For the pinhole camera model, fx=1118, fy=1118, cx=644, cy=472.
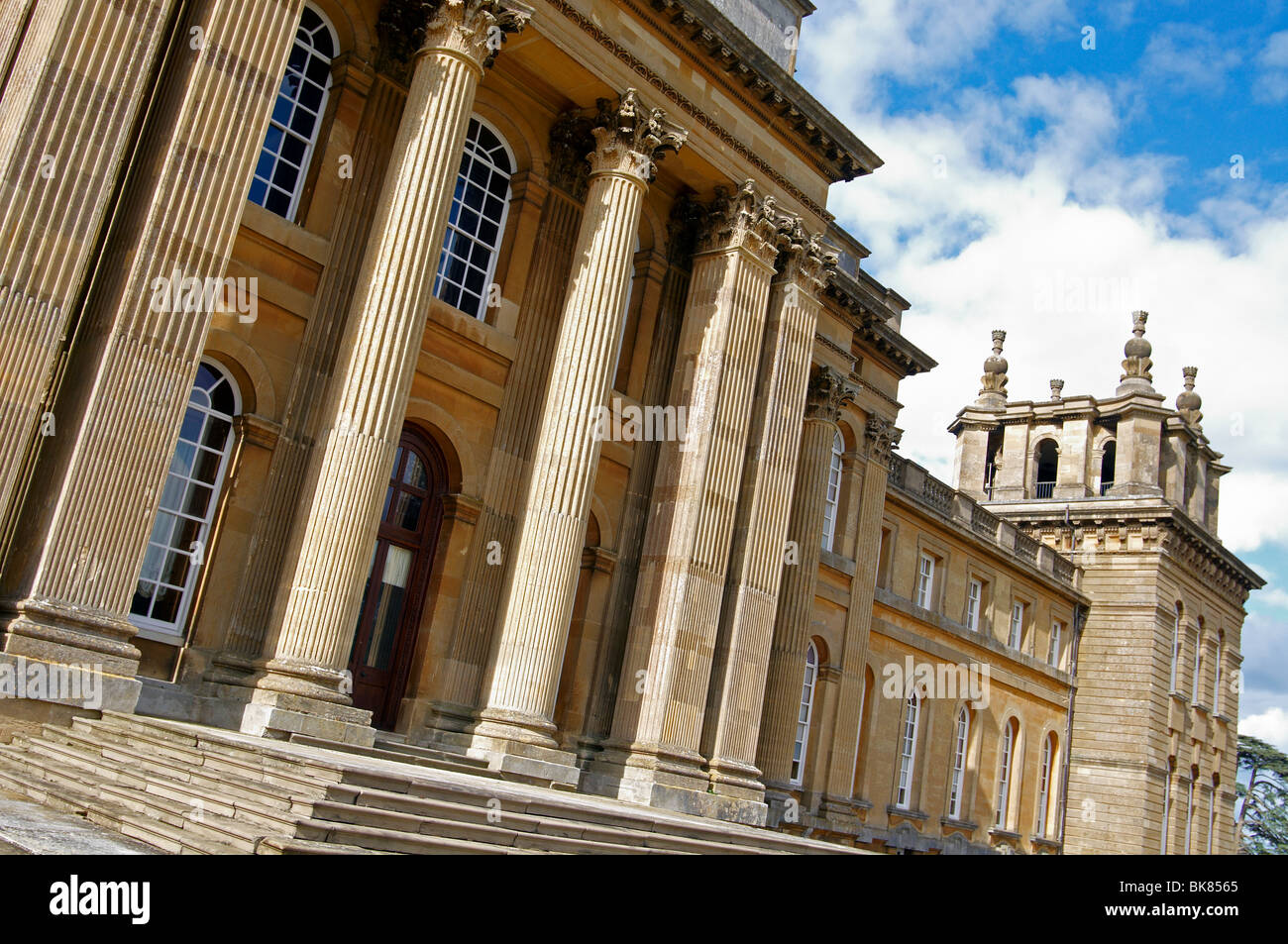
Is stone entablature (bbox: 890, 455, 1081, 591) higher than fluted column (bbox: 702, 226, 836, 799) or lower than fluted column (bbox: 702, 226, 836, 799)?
higher

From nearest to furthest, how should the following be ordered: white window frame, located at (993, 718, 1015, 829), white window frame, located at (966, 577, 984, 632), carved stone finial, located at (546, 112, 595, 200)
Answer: carved stone finial, located at (546, 112, 595, 200) → white window frame, located at (966, 577, 984, 632) → white window frame, located at (993, 718, 1015, 829)

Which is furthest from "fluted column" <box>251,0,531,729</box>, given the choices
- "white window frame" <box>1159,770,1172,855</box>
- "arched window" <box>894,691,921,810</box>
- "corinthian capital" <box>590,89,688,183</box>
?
"white window frame" <box>1159,770,1172,855</box>

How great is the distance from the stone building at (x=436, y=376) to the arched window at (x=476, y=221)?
0.06m

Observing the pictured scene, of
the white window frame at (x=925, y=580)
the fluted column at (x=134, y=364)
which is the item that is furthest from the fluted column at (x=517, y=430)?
the white window frame at (x=925, y=580)

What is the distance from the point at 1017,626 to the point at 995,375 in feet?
41.4

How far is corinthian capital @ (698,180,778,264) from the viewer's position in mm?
17919

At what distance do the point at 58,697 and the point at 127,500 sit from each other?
1.94 metres

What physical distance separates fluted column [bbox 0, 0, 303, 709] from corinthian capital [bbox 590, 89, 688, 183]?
5.16 metres

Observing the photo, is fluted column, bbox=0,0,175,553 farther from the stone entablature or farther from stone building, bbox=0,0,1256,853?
the stone entablature

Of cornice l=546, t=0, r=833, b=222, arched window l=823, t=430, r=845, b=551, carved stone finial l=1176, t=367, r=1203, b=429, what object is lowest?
arched window l=823, t=430, r=845, b=551

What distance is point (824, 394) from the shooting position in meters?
22.9

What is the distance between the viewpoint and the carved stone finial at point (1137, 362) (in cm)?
4038

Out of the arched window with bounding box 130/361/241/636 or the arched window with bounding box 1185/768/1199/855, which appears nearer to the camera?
the arched window with bounding box 130/361/241/636

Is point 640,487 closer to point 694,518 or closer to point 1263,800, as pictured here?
point 694,518
